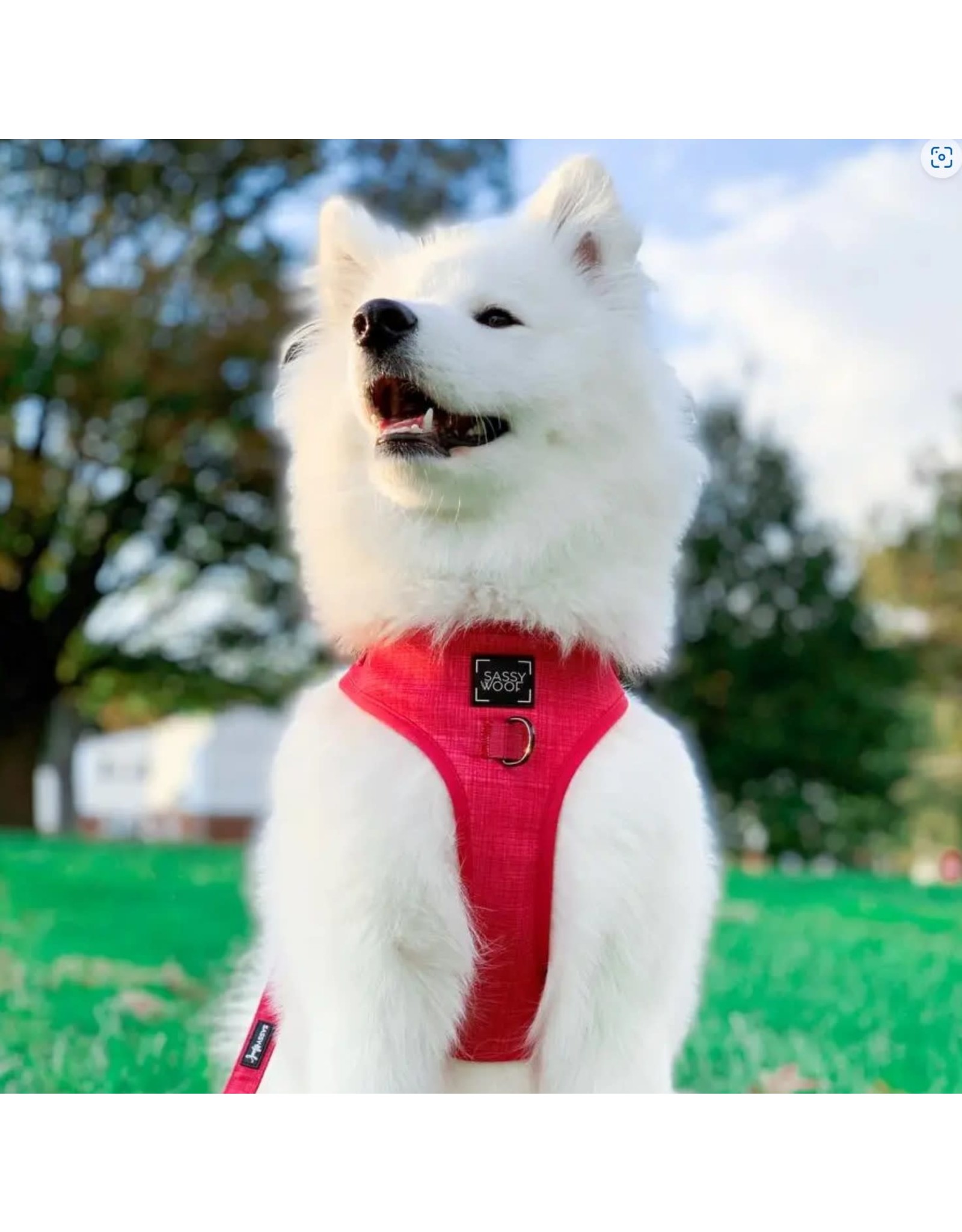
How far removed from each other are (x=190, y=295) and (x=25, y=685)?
2.73m

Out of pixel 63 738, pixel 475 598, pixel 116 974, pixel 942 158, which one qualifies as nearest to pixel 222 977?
pixel 116 974

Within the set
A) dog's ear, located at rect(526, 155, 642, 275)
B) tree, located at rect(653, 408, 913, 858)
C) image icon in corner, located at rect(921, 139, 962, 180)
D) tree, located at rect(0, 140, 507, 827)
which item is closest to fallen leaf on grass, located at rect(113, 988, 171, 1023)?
dog's ear, located at rect(526, 155, 642, 275)

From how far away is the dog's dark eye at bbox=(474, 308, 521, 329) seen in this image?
2174 millimetres

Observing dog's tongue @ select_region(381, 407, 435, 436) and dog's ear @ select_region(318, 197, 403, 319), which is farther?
dog's ear @ select_region(318, 197, 403, 319)

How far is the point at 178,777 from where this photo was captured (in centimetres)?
782

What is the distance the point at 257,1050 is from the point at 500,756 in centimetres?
73

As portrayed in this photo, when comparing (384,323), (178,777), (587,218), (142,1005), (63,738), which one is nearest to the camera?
(384,323)

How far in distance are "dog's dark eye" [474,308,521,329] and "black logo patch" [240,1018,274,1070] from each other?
4.18 ft

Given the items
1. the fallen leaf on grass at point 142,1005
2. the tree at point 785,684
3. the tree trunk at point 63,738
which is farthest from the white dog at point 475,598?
the tree at point 785,684

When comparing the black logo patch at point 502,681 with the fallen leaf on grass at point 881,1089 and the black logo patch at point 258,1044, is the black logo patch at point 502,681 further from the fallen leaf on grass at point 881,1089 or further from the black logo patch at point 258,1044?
the fallen leaf on grass at point 881,1089

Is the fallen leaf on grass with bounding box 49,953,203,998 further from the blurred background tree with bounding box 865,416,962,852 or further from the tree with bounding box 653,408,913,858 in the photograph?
the tree with bounding box 653,408,913,858

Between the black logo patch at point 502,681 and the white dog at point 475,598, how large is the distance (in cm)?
7

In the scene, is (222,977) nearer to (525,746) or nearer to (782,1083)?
(782,1083)
